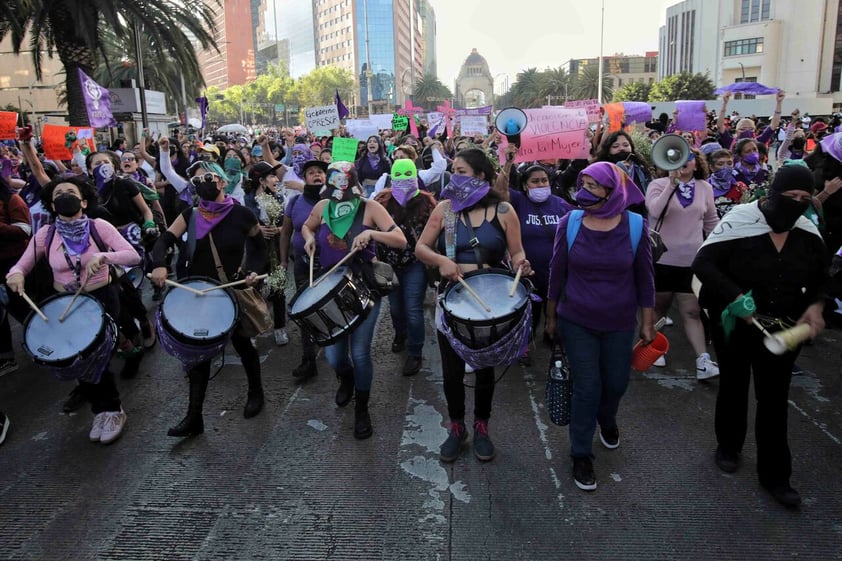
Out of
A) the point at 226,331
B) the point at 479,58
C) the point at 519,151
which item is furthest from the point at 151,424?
the point at 479,58

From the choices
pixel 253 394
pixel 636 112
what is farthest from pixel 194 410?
pixel 636 112

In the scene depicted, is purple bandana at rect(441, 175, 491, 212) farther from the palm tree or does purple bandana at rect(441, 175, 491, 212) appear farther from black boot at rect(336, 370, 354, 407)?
the palm tree

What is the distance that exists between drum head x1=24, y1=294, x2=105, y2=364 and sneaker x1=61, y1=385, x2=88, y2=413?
3.71ft

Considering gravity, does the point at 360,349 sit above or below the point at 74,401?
above

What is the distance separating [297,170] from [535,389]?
5113mm

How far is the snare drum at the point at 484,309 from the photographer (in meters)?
3.34

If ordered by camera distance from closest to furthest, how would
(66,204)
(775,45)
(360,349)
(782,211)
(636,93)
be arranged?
1. (782,211)
2. (360,349)
3. (66,204)
4. (636,93)
5. (775,45)

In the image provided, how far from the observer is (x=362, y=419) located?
434 cm

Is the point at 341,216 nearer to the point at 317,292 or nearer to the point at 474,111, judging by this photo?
the point at 317,292

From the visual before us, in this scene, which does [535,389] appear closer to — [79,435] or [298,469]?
[298,469]

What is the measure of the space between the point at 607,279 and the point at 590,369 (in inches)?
20.2

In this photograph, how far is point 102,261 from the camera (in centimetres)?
425

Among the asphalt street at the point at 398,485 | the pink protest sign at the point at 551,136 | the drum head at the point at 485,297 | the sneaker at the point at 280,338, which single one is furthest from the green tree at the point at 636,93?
the drum head at the point at 485,297

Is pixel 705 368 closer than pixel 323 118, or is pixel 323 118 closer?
pixel 705 368
